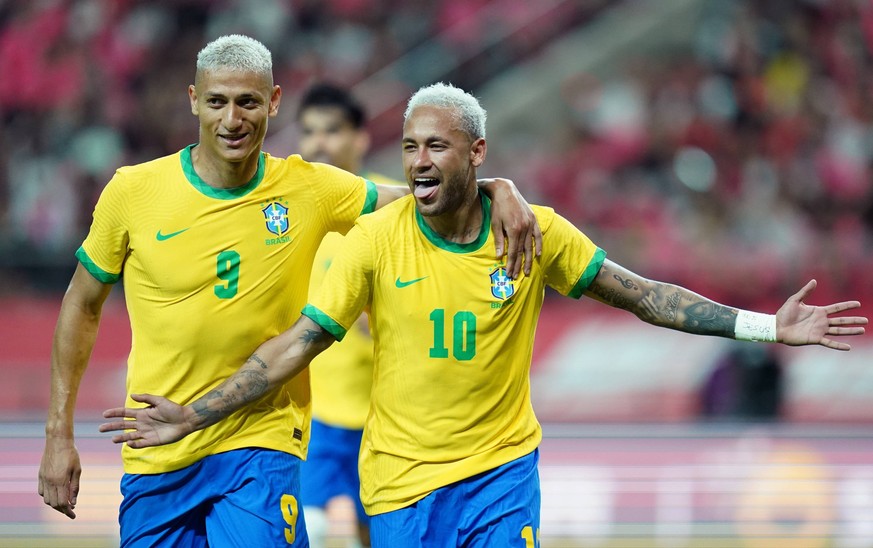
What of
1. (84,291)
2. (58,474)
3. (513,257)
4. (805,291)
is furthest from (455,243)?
(58,474)

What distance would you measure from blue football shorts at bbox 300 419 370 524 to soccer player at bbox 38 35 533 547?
66.3 inches

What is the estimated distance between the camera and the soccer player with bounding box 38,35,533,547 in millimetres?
4613

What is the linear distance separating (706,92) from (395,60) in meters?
3.62

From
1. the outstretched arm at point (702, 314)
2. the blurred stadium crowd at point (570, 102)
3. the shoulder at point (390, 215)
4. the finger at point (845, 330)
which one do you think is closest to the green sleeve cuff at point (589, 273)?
the outstretched arm at point (702, 314)

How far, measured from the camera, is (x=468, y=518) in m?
4.53

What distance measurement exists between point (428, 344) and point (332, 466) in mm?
2135

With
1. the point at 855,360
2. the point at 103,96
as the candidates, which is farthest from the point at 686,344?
the point at 103,96

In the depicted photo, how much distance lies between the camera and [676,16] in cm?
1633

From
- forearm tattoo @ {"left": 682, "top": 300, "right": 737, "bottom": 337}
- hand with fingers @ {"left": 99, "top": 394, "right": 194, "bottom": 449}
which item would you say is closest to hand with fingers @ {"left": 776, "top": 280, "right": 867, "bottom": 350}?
forearm tattoo @ {"left": 682, "top": 300, "right": 737, "bottom": 337}

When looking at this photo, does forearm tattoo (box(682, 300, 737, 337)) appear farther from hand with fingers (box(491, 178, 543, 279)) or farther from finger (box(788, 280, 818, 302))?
hand with fingers (box(491, 178, 543, 279))

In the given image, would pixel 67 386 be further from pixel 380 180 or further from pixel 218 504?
pixel 380 180

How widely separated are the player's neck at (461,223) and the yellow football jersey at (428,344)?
0.03 metres

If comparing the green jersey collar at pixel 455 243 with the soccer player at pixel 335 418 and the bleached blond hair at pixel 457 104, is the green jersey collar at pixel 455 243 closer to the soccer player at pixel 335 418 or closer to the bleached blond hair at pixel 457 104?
the bleached blond hair at pixel 457 104

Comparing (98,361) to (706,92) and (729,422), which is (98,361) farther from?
(706,92)
